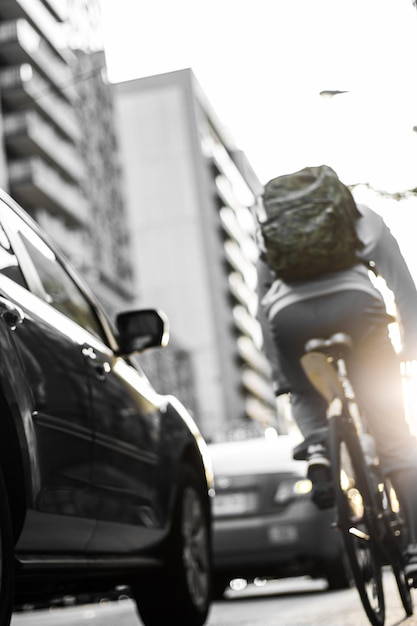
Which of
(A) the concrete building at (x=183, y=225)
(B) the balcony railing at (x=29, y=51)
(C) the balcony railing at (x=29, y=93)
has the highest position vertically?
(B) the balcony railing at (x=29, y=51)

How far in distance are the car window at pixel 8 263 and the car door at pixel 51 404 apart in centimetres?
2

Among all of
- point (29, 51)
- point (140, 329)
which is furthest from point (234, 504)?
point (29, 51)

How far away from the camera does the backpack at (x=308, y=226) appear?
5074 mm

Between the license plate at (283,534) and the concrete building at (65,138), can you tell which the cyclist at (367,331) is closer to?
the license plate at (283,534)

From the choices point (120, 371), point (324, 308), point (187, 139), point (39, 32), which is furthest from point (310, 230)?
point (187, 139)

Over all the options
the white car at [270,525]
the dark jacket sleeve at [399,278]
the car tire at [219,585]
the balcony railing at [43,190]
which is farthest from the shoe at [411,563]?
the balcony railing at [43,190]

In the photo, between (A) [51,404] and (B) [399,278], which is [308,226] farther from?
(A) [51,404]

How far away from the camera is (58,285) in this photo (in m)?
5.02

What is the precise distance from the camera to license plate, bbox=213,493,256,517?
8609 millimetres

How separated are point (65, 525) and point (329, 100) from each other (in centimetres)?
817

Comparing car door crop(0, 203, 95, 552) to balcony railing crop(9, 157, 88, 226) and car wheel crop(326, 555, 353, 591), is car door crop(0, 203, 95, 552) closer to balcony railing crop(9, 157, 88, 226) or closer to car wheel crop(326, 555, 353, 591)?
car wheel crop(326, 555, 353, 591)

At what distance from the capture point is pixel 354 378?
204 inches

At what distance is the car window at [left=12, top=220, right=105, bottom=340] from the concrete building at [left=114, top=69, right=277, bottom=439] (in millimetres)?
89236

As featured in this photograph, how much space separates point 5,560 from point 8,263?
114cm
